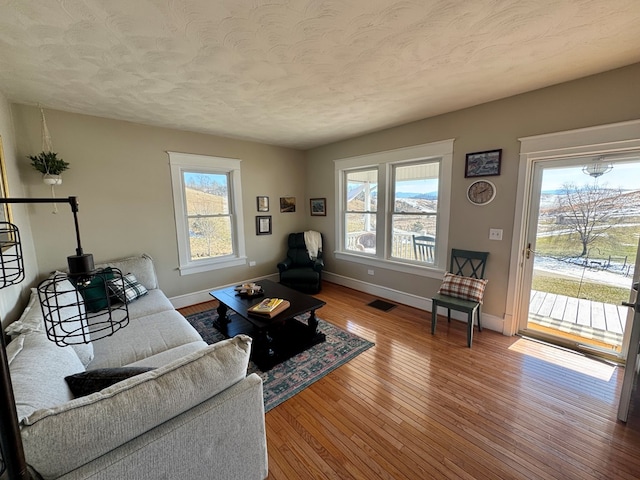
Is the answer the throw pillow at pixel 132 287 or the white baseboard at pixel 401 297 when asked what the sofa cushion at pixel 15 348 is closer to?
the throw pillow at pixel 132 287

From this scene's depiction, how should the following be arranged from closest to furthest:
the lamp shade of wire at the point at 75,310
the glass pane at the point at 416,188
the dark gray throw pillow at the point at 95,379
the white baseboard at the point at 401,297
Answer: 1. the lamp shade of wire at the point at 75,310
2. the dark gray throw pillow at the point at 95,379
3. the white baseboard at the point at 401,297
4. the glass pane at the point at 416,188

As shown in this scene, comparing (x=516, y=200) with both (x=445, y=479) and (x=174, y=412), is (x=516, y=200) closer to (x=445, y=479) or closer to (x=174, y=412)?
(x=445, y=479)

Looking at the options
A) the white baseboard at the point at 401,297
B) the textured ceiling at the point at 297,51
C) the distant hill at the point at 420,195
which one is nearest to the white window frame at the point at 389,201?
the distant hill at the point at 420,195

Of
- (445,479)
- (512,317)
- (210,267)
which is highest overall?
(210,267)

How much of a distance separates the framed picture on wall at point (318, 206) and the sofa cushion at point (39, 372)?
385 centimetres

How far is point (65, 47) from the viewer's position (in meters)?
1.75

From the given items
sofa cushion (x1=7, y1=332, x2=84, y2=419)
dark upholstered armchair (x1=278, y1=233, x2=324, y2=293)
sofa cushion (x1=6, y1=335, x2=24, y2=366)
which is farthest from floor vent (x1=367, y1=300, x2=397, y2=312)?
sofa cushion (x1=6, y1=335, x2=24, y2=366)

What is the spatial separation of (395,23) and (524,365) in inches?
115

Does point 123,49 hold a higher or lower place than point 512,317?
higher

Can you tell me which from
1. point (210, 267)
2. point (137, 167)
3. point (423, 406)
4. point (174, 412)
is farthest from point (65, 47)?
point (423, 406)

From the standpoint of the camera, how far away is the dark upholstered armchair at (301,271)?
4.34 m

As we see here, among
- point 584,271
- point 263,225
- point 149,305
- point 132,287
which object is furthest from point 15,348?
point 584,271

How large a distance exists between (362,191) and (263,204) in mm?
1697

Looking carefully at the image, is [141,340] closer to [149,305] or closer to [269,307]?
[149,305]
